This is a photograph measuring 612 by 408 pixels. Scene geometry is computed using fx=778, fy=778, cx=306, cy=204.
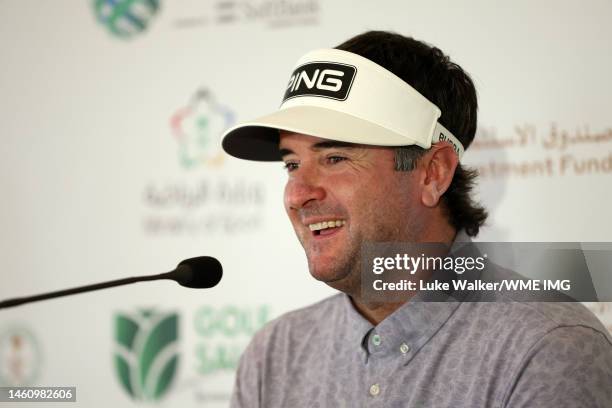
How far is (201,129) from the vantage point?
224 cm

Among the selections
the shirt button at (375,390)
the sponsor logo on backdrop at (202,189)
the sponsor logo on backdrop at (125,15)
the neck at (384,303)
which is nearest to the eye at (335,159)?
the neck at (384,303)

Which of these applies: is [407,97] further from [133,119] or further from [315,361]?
[133,119]

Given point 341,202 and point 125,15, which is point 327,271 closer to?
point 341,202

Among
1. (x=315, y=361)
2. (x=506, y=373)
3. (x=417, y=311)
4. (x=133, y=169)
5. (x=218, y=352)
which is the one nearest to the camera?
(x=506, y=373)

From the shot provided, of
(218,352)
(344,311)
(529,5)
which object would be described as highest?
(529,5)

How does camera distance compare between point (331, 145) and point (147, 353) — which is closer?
point (331, 145)

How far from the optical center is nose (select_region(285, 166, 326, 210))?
138 centimetres

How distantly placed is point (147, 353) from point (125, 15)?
102 cm

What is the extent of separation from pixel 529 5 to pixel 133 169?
121cm

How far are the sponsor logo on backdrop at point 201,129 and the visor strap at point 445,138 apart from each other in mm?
869

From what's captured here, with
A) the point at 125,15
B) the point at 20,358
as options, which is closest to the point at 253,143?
the point at 125,15

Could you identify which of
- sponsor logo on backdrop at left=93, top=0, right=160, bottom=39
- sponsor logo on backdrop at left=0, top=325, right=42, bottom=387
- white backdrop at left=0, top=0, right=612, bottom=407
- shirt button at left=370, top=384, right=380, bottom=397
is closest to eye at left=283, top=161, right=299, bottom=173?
shirt button at left=370, top=384, right=380, bottom=397

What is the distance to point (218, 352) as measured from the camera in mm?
2174

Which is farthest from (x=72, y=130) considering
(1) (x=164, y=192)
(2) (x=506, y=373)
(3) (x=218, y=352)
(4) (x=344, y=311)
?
(2) (x=506, y=373)
